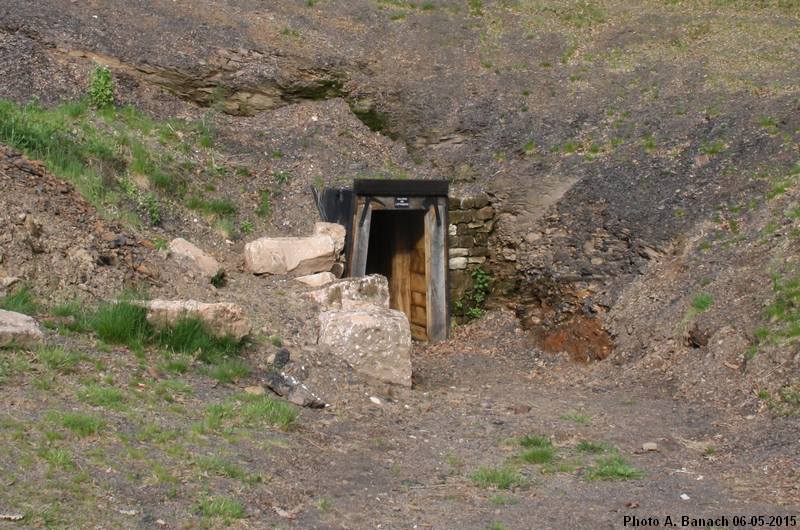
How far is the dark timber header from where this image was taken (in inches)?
504

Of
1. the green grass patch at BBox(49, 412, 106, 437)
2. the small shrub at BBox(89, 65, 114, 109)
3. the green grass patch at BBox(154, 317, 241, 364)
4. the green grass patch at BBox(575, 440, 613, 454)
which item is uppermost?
the small shrub at BBox(89, 65, 114, 109)

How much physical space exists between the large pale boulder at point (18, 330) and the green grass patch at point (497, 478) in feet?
11.5

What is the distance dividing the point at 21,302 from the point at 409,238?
7.18 m

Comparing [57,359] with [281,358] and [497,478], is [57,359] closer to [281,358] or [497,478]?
[281,358]

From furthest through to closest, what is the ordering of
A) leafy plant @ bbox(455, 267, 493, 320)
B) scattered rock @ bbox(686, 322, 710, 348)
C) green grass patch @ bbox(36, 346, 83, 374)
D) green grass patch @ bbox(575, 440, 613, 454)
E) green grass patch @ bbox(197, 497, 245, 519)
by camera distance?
leafy plant @ bbox(455, 267, 493, 320) → scattered rock @ bbox(686, 322, 710, 348) → green grass patch @ bbox(575, 440, 613, 454) → green grass patch @ bbox(36, 346, 83, 374) → green grass patch @ bbox(197, 497, 245, 519)

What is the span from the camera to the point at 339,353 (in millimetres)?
9188

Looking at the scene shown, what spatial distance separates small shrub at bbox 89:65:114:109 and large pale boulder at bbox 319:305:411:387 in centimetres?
619

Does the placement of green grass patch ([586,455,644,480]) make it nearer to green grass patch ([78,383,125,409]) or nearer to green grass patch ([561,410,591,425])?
green grass patch ([561,410,591,425])

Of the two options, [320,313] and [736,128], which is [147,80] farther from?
[736,128]

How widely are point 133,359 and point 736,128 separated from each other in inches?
377

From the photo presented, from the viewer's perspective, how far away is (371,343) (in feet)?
30.2

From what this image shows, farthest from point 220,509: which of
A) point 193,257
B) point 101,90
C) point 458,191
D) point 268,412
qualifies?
point 101,90

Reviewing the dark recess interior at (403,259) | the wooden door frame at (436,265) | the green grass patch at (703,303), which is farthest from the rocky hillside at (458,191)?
the dark recess interior at (403,259)

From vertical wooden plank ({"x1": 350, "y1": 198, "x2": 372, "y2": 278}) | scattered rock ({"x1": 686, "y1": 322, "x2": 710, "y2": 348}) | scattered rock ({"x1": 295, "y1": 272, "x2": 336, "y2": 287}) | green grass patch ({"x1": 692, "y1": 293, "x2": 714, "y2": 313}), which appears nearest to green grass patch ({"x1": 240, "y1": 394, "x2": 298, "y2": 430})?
scattered rock ({"x1": 295, "y1": 272, "x2": 336, "y2": 287})
